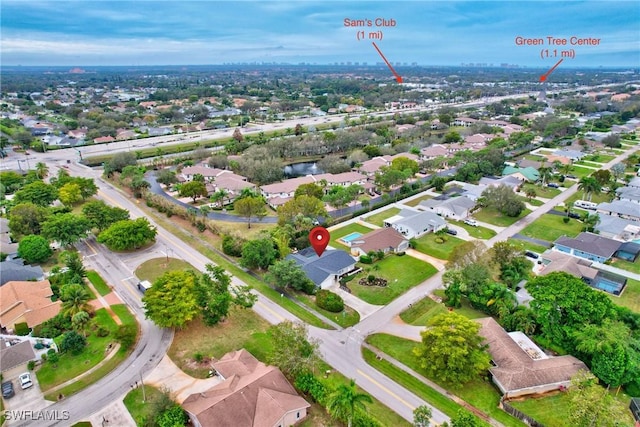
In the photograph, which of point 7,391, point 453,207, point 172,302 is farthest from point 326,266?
point 7,391

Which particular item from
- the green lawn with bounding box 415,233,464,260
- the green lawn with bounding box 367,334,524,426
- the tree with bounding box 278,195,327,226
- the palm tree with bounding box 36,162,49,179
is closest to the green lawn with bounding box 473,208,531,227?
the green lawn with bounding box 415,233,464,260

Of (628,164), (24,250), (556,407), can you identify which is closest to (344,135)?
(628,164)

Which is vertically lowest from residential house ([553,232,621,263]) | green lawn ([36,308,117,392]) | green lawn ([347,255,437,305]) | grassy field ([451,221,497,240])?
green lawn ([36,308,117,392])

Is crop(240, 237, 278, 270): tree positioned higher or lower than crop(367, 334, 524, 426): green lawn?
higher

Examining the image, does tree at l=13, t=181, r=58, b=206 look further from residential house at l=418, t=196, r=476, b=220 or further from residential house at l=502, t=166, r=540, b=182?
residential house at l=502, t=166, r=540, b=182

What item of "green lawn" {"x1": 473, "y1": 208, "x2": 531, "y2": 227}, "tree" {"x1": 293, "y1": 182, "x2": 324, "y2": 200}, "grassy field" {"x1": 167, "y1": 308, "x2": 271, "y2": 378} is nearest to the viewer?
"grassy field" {"x1": 167, "y1": 308, "x2": 271, "y2": 378}

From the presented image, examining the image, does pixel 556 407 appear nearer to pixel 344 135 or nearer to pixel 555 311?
pixel 555 311

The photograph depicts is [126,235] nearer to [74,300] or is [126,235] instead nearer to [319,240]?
[74,300]

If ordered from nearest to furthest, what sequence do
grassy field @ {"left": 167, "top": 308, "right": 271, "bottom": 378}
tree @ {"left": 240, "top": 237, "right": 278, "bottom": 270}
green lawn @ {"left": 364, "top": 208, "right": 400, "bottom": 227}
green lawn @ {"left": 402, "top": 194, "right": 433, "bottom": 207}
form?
1. grassy field @ {"left": 167, "top": 308, "right": 271, "bottom": 378}
2. tree @ {"left": 240, "top": 237, "right": 278, "bottom": 270}
3. green lawn @ {"left": 364, "top": 208, "right": 400, "bottom": 227}
4. green lawn @ {"left": 402, "top": 194, "right": 433, "bottom": 207}
